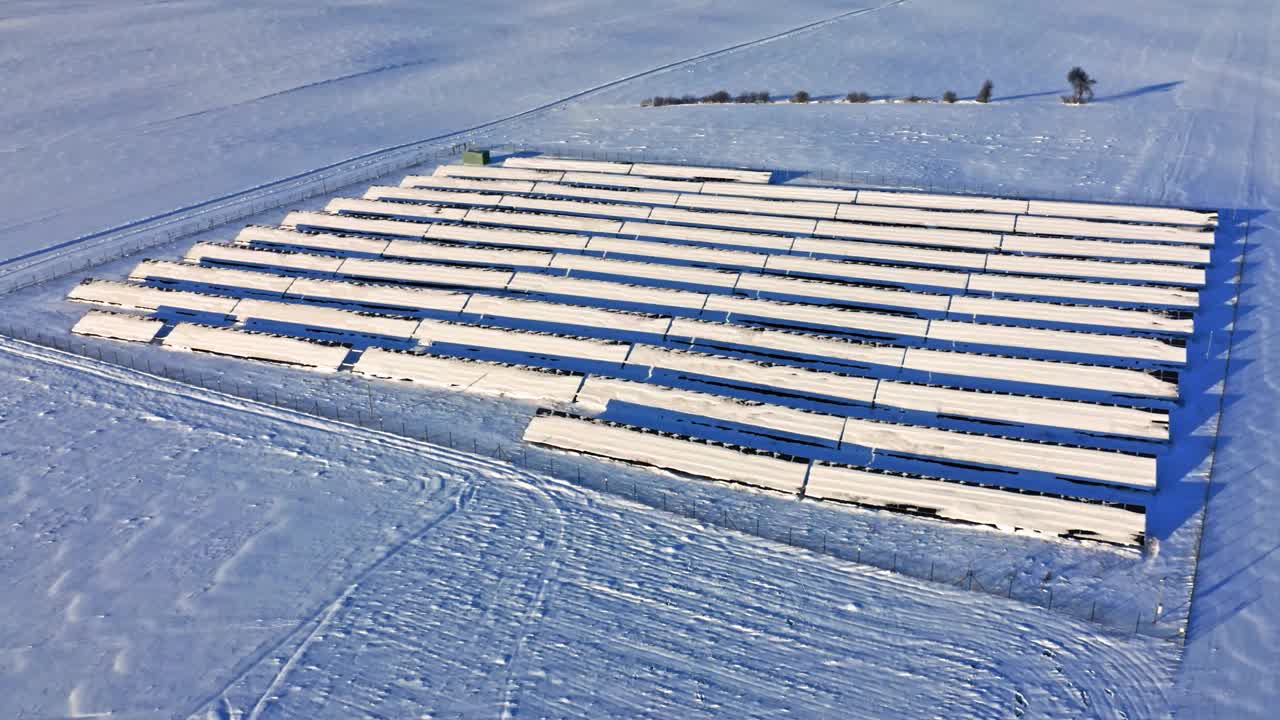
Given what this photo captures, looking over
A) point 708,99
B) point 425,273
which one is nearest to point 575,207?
point 425,273

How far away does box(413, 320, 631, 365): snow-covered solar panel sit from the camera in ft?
112

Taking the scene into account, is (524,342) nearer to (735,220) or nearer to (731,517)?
(731,517)

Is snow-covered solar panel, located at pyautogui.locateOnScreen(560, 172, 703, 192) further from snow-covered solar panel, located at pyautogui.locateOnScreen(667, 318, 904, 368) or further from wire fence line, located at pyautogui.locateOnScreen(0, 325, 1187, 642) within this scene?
wire fence line, located at pyautogui.locateOnScreen(0, 325, 1187, 642)

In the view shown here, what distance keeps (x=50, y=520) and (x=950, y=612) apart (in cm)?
2230

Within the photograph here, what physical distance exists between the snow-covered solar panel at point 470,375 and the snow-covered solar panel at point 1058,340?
12629mm

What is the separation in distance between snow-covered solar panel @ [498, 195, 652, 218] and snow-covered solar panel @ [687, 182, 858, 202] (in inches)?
154

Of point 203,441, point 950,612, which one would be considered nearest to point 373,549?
point 203,441

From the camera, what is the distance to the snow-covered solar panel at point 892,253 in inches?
1586

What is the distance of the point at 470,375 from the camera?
32.8 metres

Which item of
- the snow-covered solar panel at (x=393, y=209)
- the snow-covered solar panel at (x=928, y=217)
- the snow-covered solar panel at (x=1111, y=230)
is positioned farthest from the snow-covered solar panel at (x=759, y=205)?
the snow-covered solar panel at (x=393, y=209)

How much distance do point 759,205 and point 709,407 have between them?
1806 cm

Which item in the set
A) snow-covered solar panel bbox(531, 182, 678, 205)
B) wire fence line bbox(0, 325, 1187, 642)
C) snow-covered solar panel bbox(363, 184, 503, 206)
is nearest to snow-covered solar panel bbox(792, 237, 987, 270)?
snow-covered solar panel bbox(531, 182, 678, 205)

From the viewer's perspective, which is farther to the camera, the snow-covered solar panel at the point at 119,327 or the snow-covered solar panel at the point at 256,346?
the snow-covered solar panel at the point at 119,327

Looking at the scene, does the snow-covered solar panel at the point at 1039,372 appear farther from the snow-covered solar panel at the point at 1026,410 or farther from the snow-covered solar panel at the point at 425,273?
the snow-covered solar panel at the point at 425,273
